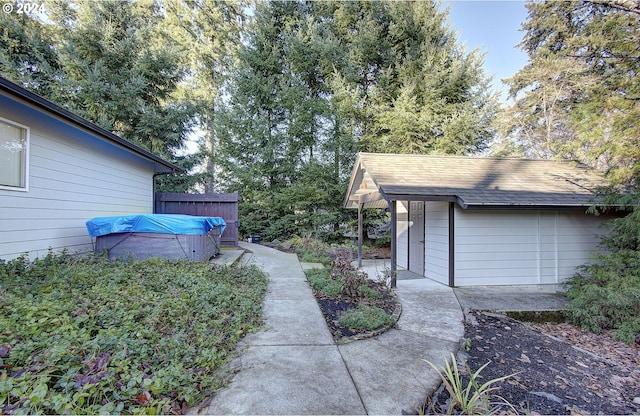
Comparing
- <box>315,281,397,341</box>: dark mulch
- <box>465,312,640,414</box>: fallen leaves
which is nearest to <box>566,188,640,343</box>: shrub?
<box>465,312,640,414</box>: fallen leaves

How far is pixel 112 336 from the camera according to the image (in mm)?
2459

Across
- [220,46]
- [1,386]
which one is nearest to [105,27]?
[220,46]

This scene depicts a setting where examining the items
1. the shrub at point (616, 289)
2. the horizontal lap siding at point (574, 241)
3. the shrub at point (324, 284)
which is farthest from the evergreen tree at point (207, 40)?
the shrub at point (616, 289)

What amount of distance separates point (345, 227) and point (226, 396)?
1087 cm

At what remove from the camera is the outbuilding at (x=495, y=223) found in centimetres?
595

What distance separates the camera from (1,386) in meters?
1.73

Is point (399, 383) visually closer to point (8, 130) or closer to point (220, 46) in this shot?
point (8, 130)

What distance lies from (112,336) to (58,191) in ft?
14.8

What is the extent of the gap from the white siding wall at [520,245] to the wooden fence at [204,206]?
6.73 m

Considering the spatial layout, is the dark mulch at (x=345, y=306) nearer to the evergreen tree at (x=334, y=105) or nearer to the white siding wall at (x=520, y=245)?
the white siding wall at (x=520, y=245)

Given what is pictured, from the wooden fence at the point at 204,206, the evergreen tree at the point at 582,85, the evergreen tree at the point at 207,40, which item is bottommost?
the wooden fence at the point at 204,206

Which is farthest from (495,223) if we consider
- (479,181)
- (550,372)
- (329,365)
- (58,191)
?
(58,191)

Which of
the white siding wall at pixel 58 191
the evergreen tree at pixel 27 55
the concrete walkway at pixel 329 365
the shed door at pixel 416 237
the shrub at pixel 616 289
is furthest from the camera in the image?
the evergreen tree at pixel 27 55

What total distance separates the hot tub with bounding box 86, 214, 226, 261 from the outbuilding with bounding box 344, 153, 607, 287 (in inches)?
160
